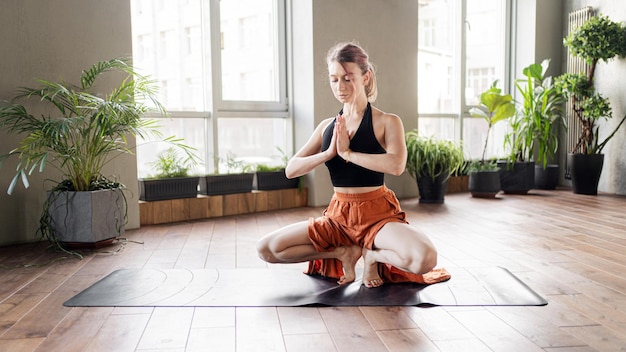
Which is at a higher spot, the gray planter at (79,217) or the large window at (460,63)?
the large window at (460,63)

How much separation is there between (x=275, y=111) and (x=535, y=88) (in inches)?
120

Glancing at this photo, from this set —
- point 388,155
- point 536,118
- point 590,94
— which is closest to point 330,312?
point 388,155

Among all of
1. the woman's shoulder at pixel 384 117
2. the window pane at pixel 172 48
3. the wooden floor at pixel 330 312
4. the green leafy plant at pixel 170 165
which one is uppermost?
the window pane at pixel 172 48

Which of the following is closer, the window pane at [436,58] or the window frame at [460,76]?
the window pane at [436,58]

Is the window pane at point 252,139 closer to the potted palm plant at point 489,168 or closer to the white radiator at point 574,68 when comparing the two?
the potted palm plant at point 489,168

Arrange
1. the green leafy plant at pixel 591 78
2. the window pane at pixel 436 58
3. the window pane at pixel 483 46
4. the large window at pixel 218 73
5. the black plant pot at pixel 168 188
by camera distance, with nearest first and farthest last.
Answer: the black plant pot at pixel 168 188
the large window at pixel 218 73
the green leafy plant at pixel 591 78
the window pane at pixel 436 58
the window pane at pixel 483 46

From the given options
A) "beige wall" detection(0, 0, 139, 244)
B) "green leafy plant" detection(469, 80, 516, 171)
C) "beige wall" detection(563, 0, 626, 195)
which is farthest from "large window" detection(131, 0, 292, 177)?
"beige wall" detection(563, 0, 626, 195)

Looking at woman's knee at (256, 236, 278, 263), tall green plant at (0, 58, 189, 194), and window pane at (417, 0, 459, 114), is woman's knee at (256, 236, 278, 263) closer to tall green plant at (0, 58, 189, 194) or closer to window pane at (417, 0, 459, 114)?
tall green plant at (0, 58, 189, 194)

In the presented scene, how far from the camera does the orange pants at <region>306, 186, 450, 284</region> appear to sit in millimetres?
2500

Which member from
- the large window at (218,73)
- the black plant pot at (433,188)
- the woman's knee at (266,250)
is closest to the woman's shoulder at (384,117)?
the woman's knee at (266,250)

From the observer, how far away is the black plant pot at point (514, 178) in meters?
5.93

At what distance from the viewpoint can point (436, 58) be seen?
20.6 ft

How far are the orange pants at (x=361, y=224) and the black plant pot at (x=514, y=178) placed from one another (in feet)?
12.0

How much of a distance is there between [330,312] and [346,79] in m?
1.02
